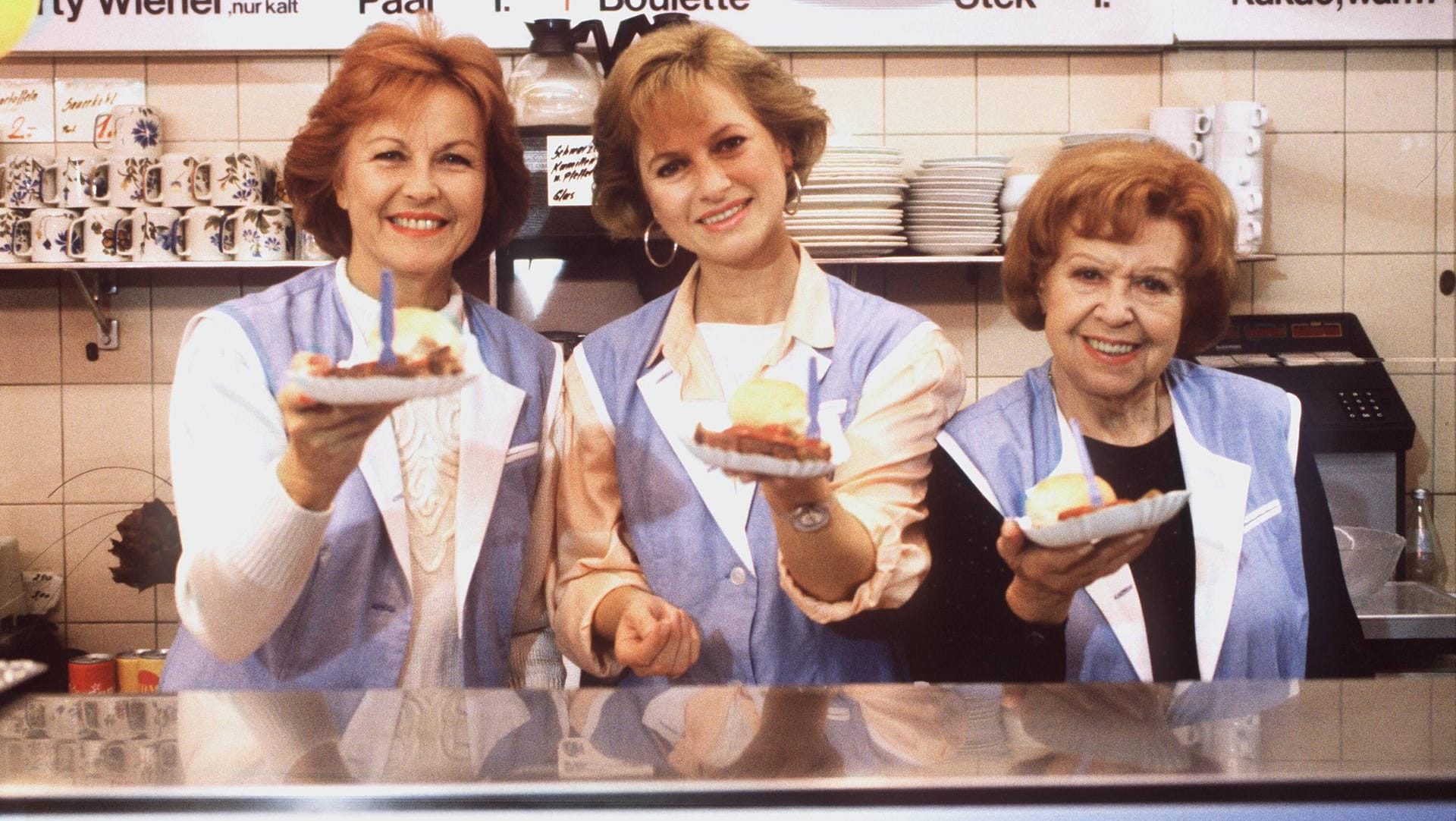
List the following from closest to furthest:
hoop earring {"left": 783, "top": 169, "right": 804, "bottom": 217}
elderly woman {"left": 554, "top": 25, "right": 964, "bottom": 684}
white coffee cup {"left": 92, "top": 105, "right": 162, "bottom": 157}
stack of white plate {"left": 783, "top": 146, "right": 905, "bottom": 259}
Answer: elderly woman {"left": 554, "top": 25, "right": 964, "bottom": 684}, hoop earring {"left": 783, "top": 169, "right": 804, "bottom": 217}, stack of white plate {"left": 783, "top": 146, "right": 905, "bottom": 259}, white coffee cup {"left": 92, "top": 105, "right": 162, "bottom": 157}

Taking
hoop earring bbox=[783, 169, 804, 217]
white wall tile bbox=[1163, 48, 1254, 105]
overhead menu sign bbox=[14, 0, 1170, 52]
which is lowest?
hoop earring bbox=[783, 169, 804, 217]

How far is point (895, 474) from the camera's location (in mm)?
1447

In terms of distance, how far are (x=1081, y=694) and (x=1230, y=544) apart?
45 cm

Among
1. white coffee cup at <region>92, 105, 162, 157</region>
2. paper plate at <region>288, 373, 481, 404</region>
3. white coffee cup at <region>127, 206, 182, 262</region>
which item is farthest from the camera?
white coffee cup at <region>92, 105, 162, 157</region>

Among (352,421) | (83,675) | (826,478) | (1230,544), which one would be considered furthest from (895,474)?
(83,675)

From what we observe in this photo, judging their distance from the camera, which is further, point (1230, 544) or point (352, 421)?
point (1230, 544)

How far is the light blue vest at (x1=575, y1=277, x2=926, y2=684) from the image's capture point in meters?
1.50

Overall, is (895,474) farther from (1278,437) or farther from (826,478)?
(1278,437)

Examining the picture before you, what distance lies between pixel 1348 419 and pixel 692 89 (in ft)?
6.61

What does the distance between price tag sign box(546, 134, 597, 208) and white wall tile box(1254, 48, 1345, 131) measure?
1803mm

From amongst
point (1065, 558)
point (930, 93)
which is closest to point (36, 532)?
point (930, 93)

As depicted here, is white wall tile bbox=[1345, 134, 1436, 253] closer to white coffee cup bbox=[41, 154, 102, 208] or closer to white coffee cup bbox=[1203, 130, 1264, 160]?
white coffee cup bbox=[1203, 130, 1264, 160]

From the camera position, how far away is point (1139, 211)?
4.72 ft

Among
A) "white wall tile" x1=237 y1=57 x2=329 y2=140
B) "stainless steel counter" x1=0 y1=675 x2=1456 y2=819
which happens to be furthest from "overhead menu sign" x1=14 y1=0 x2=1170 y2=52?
"stainless steel counter" x1=0 y1=675 x2=1456 y2=819
